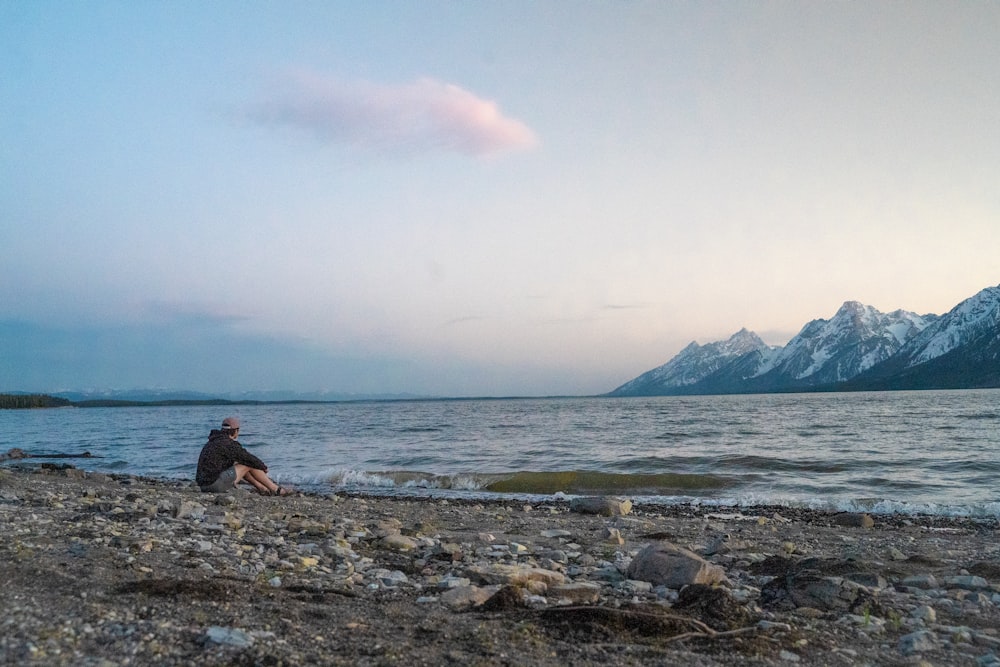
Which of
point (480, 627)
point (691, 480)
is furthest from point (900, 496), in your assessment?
point (480, 627)

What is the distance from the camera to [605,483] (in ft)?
78.7

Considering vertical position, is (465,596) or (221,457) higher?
(221,457)

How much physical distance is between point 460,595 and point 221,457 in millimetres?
12027

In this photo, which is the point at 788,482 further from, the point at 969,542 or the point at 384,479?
the point at 384,479

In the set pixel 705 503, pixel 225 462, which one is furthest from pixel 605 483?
pixel 225 462

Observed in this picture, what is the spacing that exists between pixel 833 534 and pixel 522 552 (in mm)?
6992

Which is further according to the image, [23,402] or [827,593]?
[23,402]

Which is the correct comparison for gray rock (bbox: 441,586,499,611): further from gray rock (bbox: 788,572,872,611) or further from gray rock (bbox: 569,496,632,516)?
gray rock (bbox: 569,496,632,516)

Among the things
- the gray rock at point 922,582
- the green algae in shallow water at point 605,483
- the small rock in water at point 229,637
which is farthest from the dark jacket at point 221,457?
the gray rock at point 922,582

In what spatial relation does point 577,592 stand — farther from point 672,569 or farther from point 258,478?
point 258,478

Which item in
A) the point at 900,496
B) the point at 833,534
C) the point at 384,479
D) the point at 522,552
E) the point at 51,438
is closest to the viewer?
the point at 522,552

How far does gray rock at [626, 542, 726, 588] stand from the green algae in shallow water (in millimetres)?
14930

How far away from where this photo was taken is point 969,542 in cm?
1180

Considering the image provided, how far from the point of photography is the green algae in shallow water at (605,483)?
23047 millimetres
